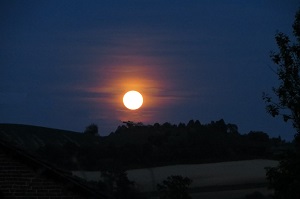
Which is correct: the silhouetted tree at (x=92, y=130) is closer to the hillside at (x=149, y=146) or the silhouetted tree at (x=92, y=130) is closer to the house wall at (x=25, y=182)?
the hillside at (x=149, y=146)

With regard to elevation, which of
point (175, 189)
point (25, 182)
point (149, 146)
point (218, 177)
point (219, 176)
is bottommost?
point (25, 182)

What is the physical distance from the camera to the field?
65.1m

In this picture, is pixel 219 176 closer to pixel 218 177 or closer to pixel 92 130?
pixel 218 177

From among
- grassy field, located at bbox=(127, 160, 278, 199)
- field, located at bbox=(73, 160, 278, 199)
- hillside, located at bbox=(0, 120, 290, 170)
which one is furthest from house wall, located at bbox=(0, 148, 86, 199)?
grassy field, located at bbox=(127, 160, 278, 199)

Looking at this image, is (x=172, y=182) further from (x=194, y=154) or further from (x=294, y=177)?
(x=194, y=154)

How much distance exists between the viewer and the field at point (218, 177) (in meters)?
65.1

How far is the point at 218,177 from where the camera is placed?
73500 millimetres

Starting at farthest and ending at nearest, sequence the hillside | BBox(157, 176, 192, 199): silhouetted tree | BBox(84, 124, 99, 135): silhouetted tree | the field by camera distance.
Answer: BBox(84, 124, 99, 135): silhouetted tree, the field, the hillside, BBox(157, 176, 192, 199): silhouetted tree

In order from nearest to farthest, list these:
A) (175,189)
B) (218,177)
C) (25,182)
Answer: (25,182) → (175,189) → (218,177)

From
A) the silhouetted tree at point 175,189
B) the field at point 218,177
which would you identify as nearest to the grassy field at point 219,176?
the field at point 218,177

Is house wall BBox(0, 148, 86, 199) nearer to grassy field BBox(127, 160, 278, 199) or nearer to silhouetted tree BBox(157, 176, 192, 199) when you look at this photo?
silhouetted tree BBox(157, 176, 192, 199)

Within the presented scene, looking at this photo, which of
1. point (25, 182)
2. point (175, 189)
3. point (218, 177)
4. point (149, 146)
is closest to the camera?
point (25, 182)

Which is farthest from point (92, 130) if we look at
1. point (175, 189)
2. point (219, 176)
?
point (175, 189)

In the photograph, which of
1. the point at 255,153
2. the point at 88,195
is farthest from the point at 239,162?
the point at 88,195
